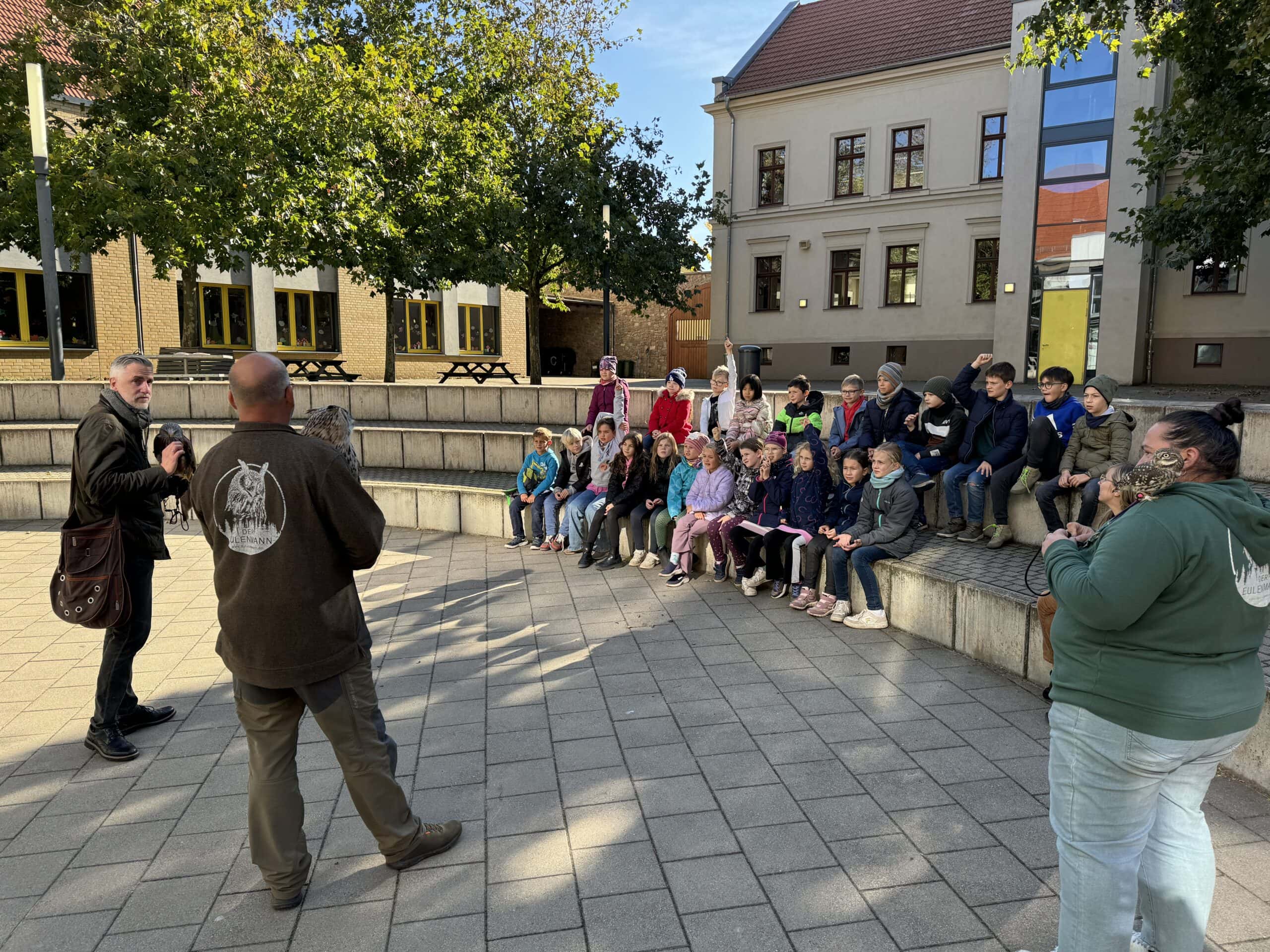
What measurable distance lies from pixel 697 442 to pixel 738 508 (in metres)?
0.95

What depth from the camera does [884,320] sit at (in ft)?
85.8

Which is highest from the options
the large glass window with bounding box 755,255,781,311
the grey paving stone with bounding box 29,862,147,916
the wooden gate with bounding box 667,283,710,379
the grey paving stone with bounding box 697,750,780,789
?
the large glass window with bounding box 755,255,781,311

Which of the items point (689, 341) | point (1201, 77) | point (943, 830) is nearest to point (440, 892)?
point (943, 830)

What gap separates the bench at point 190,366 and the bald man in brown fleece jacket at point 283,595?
14.0 metres

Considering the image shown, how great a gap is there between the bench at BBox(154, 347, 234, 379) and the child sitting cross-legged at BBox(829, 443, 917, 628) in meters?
12.8

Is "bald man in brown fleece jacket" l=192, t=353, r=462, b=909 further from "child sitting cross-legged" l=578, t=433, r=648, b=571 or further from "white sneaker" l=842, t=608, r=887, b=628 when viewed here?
"child sitting cross-legged" l=578, t=433, r=648, b=571

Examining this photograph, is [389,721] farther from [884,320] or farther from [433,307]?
[433,307]

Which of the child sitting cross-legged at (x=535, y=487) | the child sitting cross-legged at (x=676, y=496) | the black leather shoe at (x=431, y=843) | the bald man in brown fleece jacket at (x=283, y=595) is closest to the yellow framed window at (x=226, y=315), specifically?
the child sitting cross-legged at (x=535, y=487)

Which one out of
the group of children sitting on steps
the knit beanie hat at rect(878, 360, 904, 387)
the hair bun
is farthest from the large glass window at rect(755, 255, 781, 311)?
the hair bun

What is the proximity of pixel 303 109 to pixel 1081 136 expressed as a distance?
18.8 m

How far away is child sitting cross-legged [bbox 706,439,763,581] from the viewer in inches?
316

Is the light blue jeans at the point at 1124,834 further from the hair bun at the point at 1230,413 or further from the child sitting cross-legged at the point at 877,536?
the child sitting cross-legged at the point at 877,536

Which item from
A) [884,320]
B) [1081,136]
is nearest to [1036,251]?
[1081,136]

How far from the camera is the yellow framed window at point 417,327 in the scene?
1238 inches
